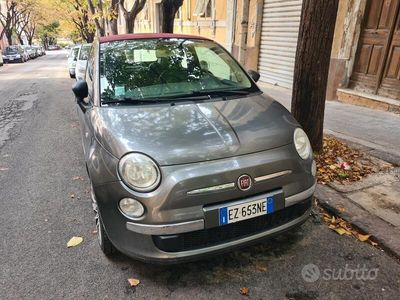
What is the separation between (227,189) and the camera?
6.93ft

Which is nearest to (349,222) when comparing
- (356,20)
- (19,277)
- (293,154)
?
(293,154)

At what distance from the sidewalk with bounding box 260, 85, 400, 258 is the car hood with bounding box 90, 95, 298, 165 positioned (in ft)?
3.94

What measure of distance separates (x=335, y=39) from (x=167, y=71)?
5.74 meters

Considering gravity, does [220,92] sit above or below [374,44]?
below

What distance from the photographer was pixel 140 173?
2.09m

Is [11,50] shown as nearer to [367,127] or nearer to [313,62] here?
[367,127]

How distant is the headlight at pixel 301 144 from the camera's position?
97.5 inches

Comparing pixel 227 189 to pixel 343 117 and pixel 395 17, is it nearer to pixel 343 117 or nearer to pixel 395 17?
pixel 343 117

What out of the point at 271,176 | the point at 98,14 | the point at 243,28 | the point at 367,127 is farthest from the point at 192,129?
the point at 98,14

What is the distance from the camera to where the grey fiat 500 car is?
2070 millimetres

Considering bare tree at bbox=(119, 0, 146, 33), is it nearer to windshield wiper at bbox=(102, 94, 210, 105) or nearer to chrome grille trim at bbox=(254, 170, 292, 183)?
windshield wiper at bbox=(102, 94, 210, 105)

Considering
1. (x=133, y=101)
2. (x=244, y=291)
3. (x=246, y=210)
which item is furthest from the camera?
(x=133, y=101)

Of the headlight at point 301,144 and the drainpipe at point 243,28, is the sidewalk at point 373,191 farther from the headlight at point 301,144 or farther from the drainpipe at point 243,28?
the drainpipe at point 243,28

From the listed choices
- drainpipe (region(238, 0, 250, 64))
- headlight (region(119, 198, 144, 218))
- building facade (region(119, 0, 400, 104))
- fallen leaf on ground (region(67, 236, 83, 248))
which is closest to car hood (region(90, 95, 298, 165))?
headlight (region(119, 198, 144, 218))
